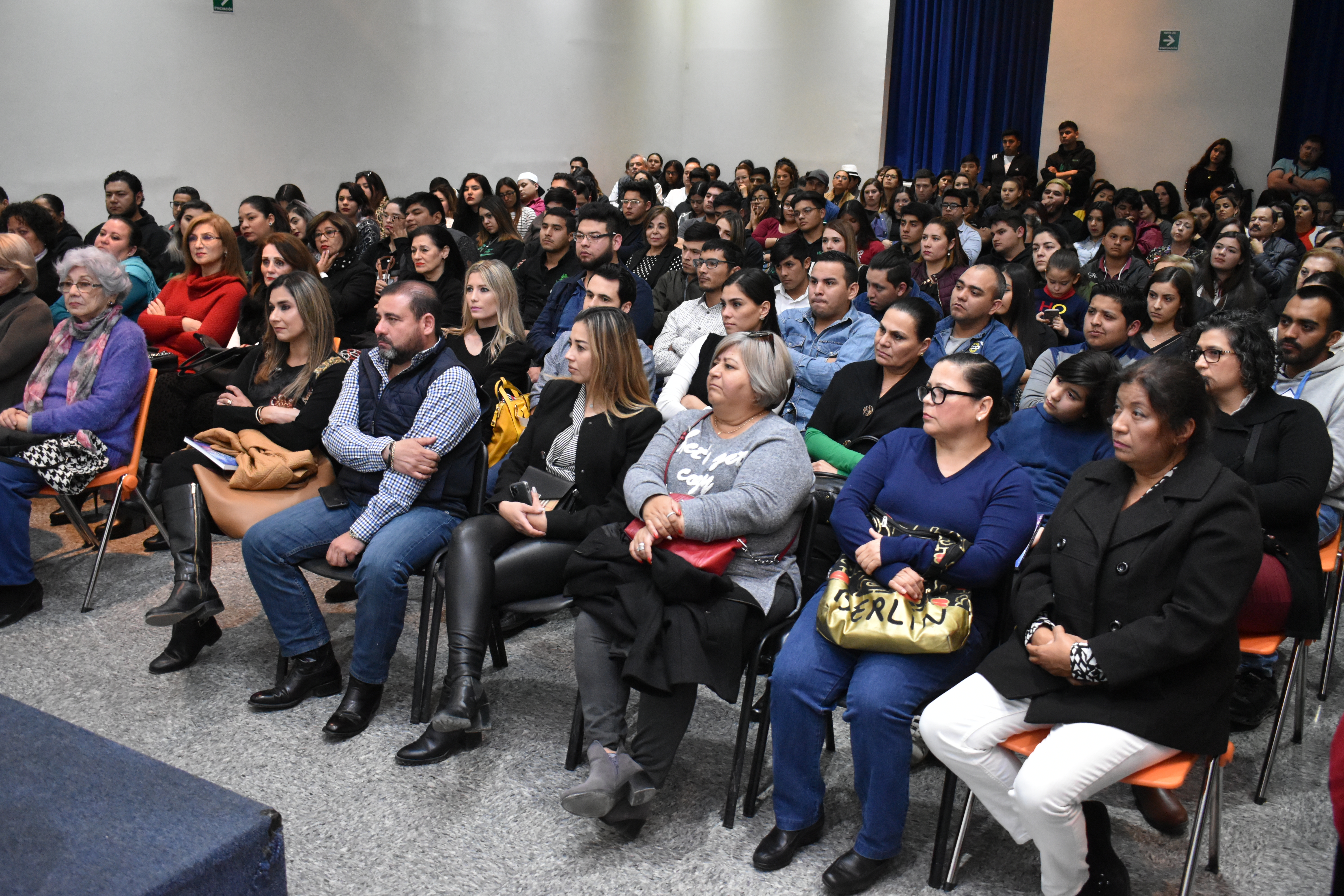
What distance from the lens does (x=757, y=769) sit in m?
2.56

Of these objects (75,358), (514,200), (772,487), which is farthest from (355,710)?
(514,200)

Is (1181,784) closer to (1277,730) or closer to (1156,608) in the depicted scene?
(1156,608)

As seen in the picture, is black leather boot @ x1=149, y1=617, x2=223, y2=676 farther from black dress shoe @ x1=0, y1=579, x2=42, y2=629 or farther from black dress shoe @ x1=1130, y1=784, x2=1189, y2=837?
black dress shoe @ x1=1130, y1=784, x2=1189, y2=837

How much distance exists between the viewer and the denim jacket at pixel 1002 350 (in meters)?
3.81

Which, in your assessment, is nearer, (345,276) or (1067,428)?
(1067,428)

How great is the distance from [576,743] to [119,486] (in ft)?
7.24

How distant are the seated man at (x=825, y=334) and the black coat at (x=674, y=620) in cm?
134

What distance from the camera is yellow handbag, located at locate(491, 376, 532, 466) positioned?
3.77 m

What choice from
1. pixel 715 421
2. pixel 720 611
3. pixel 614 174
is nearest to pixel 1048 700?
pixel 720 611

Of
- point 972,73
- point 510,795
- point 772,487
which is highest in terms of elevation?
point 972,73

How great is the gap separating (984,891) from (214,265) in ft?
14.3

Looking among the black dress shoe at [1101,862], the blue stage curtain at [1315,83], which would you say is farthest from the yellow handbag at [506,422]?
the blue stage curtain at [1315,83]

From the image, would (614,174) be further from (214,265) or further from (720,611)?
(720,611)

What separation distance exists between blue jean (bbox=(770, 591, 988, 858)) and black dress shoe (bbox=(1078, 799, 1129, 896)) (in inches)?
15.5
